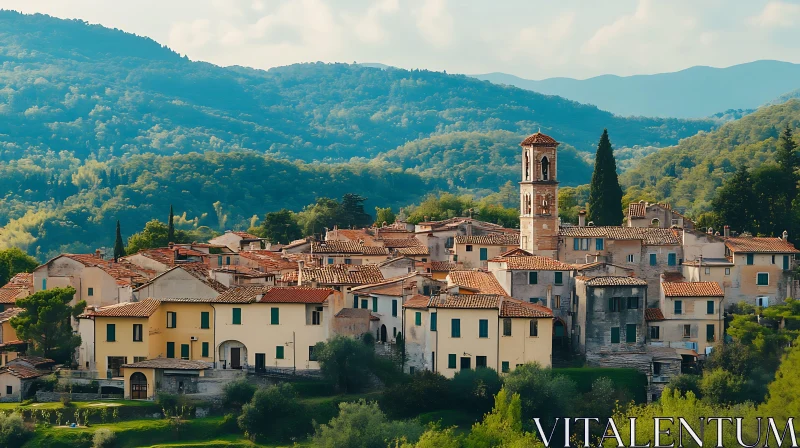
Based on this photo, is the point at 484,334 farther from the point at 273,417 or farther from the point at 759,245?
the point at 759,245

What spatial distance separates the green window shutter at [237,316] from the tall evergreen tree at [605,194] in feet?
93.6

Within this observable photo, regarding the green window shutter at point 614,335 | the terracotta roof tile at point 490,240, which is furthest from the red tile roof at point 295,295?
the terracotta roof tile at point 490,240

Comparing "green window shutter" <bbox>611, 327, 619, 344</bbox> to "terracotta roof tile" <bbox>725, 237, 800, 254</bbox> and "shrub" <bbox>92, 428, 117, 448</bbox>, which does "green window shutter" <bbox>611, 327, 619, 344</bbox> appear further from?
"shrub" <bbox>92, 428, 117, 448</bbox>

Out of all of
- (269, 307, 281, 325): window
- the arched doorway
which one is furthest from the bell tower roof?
the arched doorway

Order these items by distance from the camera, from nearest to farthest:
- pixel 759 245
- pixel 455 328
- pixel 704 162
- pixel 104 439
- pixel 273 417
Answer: pixel 104 439, pixel 273 417, pixel 455 328, pixel 759 245, pixel 704 162

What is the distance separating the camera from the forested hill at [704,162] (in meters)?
137

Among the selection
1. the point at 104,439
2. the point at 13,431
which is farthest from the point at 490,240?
the point at 13,431

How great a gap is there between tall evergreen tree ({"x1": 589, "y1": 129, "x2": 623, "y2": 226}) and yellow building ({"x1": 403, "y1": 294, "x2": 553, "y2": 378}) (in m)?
24.9

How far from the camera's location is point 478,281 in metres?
58.0

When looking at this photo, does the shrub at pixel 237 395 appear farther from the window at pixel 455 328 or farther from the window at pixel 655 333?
the window at pixel 655 333

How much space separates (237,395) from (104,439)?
5.69 m

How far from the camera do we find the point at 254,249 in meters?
85.1

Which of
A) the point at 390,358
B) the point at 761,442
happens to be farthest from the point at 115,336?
the point at 761,442

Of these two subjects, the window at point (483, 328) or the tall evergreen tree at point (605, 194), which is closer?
the window at point (483, 328)
